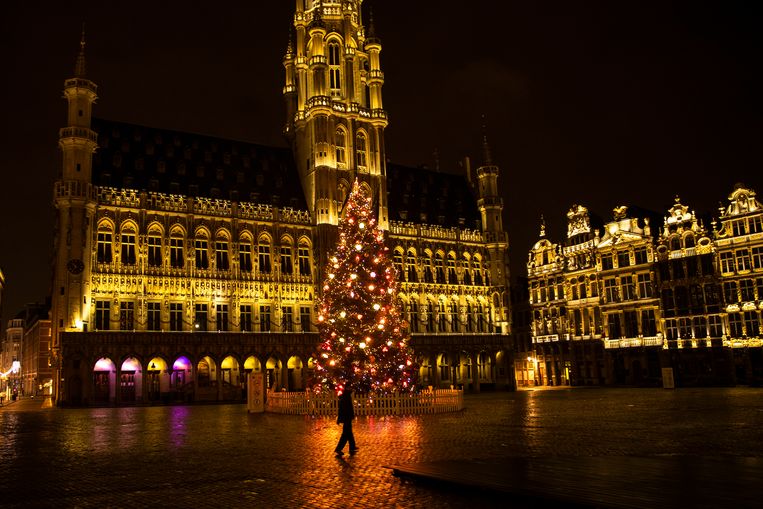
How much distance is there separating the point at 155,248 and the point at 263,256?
848 cm

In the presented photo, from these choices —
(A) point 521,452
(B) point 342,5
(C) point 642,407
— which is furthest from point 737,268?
(A) point 521,452

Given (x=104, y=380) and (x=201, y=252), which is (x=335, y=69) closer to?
(x=201, y=252)

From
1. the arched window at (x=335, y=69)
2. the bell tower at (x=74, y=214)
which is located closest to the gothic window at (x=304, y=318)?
the bell tower at (x=74, y=214)

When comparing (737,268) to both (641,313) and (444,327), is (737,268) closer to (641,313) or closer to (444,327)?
(641,313)

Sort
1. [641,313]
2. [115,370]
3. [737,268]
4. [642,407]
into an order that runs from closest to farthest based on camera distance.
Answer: [642,407] → [115,370] → [737,268] → [641,313]

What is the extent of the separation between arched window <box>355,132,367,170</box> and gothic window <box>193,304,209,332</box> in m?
18.4

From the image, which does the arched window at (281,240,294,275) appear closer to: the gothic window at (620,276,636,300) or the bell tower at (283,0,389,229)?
the bell tower at (283,0,389,229)

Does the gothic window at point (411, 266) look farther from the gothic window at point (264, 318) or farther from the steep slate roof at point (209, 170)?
the gothic window at point (264, 318)

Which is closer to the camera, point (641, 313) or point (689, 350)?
point (689, 350)

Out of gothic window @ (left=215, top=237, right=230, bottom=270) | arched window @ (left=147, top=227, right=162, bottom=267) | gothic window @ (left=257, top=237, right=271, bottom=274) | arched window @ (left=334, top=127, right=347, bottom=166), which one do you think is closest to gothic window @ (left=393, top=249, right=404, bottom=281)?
arched window @ (left=334, top=127, right=347, bottom=166)

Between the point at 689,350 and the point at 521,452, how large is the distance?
4613 centimetres

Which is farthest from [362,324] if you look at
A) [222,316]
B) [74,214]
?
[74,214]

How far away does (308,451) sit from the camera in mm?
15719

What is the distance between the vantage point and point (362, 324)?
29.9m
